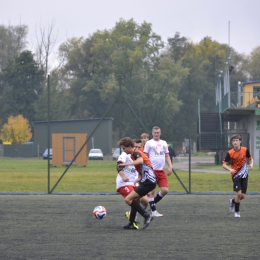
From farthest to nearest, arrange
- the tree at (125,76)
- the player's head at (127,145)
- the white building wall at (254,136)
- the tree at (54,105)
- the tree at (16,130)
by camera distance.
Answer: the white building wall at (254,136), the tree at (16,130), the tree at (54,105), the tree at (125,76), the player's head at (127,145)

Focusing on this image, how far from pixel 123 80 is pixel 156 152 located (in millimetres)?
10445

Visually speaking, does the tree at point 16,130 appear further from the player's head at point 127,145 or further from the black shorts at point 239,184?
the player's head at point 127,145

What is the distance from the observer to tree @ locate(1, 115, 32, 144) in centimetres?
2700

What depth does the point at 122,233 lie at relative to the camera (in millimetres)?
10664

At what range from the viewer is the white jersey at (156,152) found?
47.8ft

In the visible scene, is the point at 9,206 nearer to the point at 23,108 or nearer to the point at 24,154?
the point at 23,108

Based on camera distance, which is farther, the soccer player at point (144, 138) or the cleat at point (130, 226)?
the soccer player at point (144, 138)

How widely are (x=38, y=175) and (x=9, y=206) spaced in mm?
13857

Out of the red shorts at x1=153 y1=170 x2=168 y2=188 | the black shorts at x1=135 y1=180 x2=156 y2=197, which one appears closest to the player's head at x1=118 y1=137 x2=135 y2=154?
the black shorts at x1=135 y1=180 x2=156 y2=197

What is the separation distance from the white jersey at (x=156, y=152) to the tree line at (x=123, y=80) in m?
5.45

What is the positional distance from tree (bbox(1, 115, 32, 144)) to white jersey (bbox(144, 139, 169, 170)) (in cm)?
1183

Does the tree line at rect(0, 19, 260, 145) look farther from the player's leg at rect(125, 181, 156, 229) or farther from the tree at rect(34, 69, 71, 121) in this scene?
the player's leg at rect(125, 181, 156, 229)

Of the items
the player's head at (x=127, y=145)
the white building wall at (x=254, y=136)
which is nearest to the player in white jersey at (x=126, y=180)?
the player's head at (x=127, y=145)

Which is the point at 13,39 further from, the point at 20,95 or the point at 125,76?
the point at 20,95
